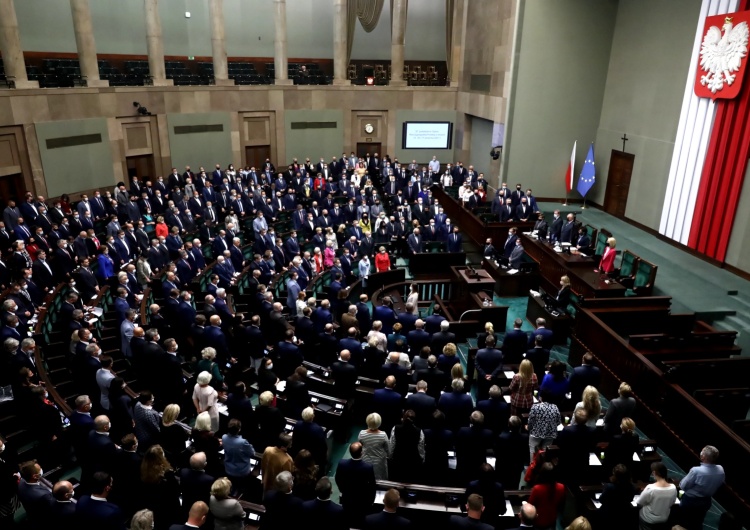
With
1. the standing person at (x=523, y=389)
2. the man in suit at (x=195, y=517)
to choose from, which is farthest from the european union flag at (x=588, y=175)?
the man in suit at (x=195, y=517)

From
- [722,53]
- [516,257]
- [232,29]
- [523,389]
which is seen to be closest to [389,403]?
[523,389]

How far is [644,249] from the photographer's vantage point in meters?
13.3

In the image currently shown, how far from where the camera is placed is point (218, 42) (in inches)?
762

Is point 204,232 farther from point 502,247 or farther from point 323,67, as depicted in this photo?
point 323,67

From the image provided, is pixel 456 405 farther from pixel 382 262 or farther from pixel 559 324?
pixel 382 262

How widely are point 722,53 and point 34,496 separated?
1432cm

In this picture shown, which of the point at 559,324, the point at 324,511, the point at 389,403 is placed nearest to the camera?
the point at 324,511

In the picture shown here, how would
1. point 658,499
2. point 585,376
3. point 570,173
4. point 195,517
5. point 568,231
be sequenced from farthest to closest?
1. point 570,173
2. point 568,231
3. point 585,376
4. point 658,499
5. point 195,517

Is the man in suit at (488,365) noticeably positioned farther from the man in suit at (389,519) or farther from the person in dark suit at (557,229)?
the person in dark suit at (557,229)

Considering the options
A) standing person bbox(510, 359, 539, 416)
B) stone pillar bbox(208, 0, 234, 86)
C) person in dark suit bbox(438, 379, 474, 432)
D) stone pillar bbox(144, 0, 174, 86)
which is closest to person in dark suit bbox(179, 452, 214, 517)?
person in dark suit bbox(438, 379, 474, 432)

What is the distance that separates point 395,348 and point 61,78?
14.1 m

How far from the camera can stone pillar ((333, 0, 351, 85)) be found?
2109cm

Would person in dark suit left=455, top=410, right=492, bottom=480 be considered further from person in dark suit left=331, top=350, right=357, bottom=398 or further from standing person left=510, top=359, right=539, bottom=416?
person in dark suit left=331, top=350, right=357, bottom=398

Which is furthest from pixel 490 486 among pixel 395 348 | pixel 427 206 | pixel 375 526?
pixel 427 206
